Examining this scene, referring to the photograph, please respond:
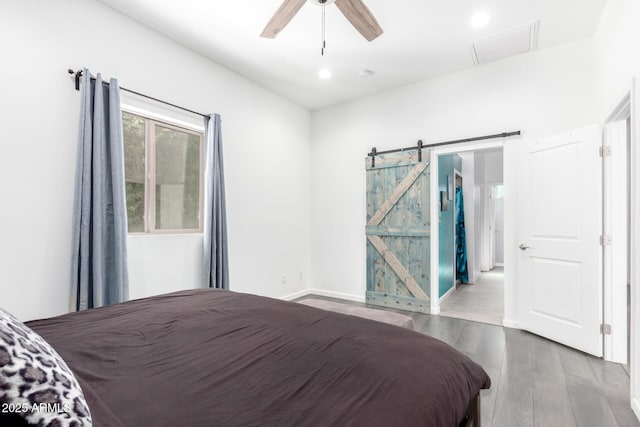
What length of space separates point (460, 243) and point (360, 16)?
4.85 meters

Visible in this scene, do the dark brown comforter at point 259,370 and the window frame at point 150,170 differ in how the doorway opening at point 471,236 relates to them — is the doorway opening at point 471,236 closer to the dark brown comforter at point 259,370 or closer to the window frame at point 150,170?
the dark brown comforter at point 259,370

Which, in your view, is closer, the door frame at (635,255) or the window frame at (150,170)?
the door frame at (635,255)

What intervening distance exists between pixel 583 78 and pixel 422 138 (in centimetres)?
163

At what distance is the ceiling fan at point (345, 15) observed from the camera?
2014 mm

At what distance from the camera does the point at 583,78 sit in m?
3.04

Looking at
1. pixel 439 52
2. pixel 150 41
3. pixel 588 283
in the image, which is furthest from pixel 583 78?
pixel 150 41

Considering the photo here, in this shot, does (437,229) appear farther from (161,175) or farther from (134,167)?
(134,167)

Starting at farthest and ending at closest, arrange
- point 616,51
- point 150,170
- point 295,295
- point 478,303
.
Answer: point 295,295
point 478,303
point 150,170
point 616,51

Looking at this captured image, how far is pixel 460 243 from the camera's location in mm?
5879

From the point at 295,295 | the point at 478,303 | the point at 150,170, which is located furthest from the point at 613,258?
the point at 150,170

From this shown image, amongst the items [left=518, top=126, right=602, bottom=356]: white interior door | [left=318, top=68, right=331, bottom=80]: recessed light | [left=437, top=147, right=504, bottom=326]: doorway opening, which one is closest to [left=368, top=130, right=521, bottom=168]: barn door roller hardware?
[left=437, top=147, right=504, bottom=326]: doorway opening

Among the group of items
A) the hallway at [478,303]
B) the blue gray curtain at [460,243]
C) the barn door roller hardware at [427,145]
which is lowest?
the hallway at [478,303]

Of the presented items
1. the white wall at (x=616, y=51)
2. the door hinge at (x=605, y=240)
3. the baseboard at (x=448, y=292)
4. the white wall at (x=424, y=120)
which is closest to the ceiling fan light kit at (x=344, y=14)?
the white wall at (x=616, y=51)

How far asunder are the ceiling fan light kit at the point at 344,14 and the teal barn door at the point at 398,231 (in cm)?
201
